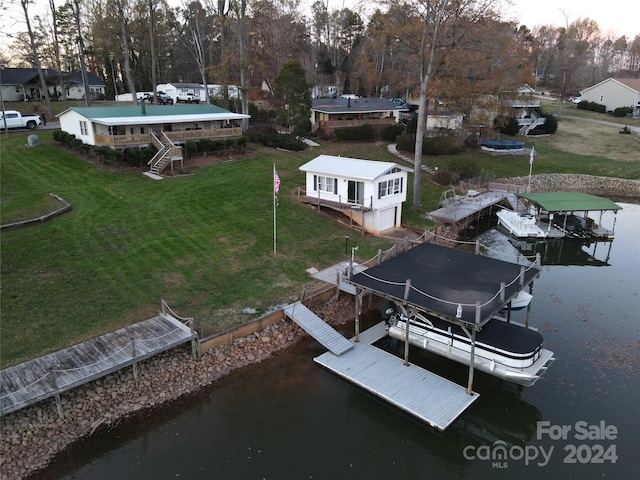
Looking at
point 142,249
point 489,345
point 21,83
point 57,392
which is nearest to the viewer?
point 57,392

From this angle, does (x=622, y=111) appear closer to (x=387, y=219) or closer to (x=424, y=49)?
(x=424, y=49)

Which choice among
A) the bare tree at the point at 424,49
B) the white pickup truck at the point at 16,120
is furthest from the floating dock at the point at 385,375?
the white pickup truck at the point at 16,120

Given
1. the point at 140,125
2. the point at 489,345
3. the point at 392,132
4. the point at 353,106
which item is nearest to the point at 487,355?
the point at 489,345

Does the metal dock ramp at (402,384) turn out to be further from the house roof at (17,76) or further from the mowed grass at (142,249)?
the house roof at (17,76)

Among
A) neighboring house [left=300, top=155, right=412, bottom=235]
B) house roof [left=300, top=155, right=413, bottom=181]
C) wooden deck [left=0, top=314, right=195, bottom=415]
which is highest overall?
house roof [left=300, top=155, right=413, bottom=181]

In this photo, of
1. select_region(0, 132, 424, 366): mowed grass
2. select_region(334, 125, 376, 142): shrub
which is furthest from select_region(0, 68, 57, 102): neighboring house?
select_region(334, 125, 376, 142): shrub

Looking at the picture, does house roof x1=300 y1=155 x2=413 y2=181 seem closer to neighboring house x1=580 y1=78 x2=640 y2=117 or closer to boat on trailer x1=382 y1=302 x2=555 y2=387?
boat on trailer x1=382 y1=302 x2=555 y2=387

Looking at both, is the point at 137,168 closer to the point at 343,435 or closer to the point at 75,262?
the point at 75,262
